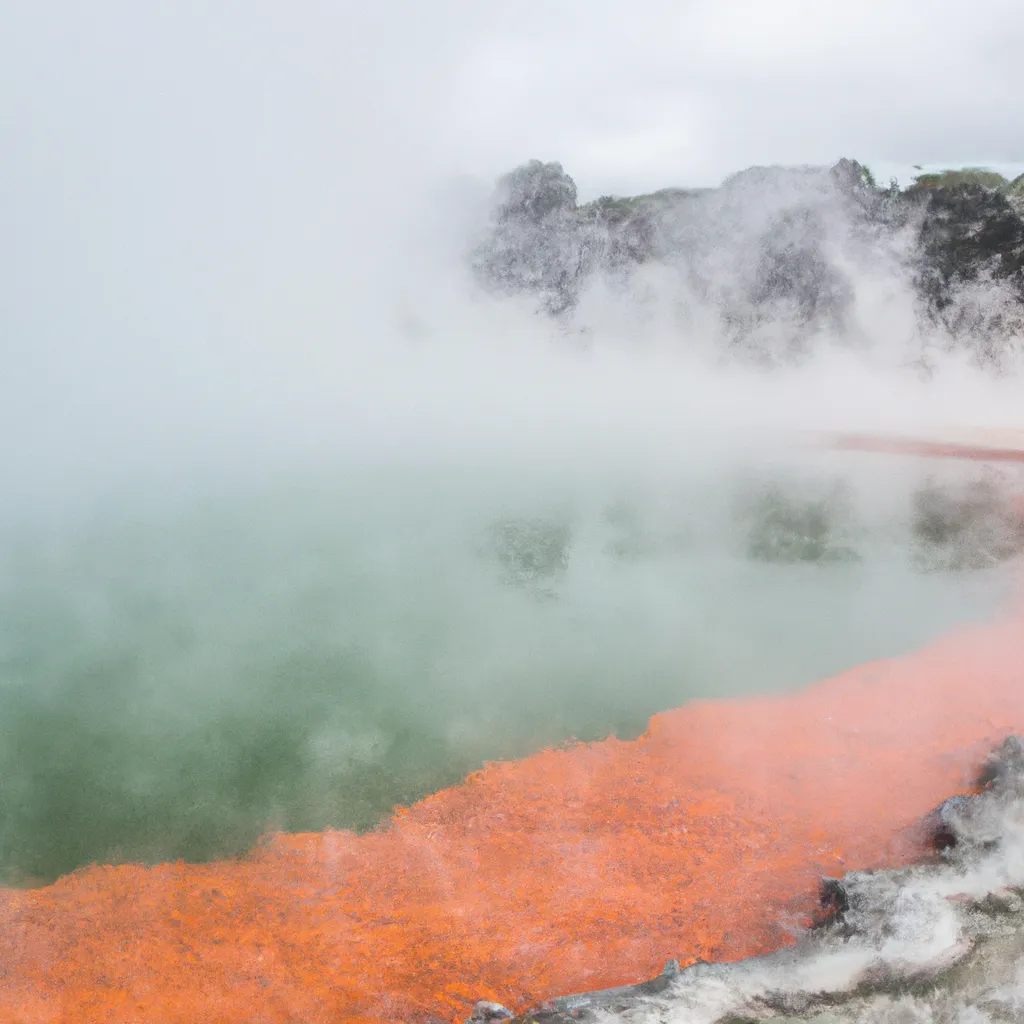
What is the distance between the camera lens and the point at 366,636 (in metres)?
9.84

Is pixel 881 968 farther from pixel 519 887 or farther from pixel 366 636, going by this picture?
pixel 366 636

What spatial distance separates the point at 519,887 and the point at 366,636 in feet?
14.4

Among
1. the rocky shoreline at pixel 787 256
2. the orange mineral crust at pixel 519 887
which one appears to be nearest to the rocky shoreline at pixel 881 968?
the orange mineral crust at pixel 519 887

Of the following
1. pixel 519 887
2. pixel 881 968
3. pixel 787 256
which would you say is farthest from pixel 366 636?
pixel 787 256

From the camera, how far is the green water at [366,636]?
738 centimetres

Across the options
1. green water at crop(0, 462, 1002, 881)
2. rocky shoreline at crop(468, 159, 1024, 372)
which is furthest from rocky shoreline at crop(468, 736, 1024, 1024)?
rocky shoreline at crop(468, 159, 1024, 372)

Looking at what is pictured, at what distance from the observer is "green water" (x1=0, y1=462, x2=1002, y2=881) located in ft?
24.2

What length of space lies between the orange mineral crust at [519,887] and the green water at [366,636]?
1.61 feet

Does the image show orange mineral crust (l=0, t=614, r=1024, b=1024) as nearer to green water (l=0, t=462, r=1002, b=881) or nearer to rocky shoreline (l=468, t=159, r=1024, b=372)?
green water (l=0, t=462, r=1002, b=881)

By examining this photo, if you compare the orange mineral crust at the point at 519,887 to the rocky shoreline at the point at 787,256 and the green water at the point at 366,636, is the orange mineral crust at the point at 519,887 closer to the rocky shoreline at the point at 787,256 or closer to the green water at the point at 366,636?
the green water at the point at 366,636

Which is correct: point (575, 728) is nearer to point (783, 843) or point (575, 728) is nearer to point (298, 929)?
point (783, 843)

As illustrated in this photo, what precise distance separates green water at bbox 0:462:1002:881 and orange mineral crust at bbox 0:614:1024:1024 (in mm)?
490

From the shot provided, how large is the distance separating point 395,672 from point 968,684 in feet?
21.9

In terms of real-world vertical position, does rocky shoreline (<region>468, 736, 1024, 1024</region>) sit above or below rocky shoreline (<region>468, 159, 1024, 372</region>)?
below
